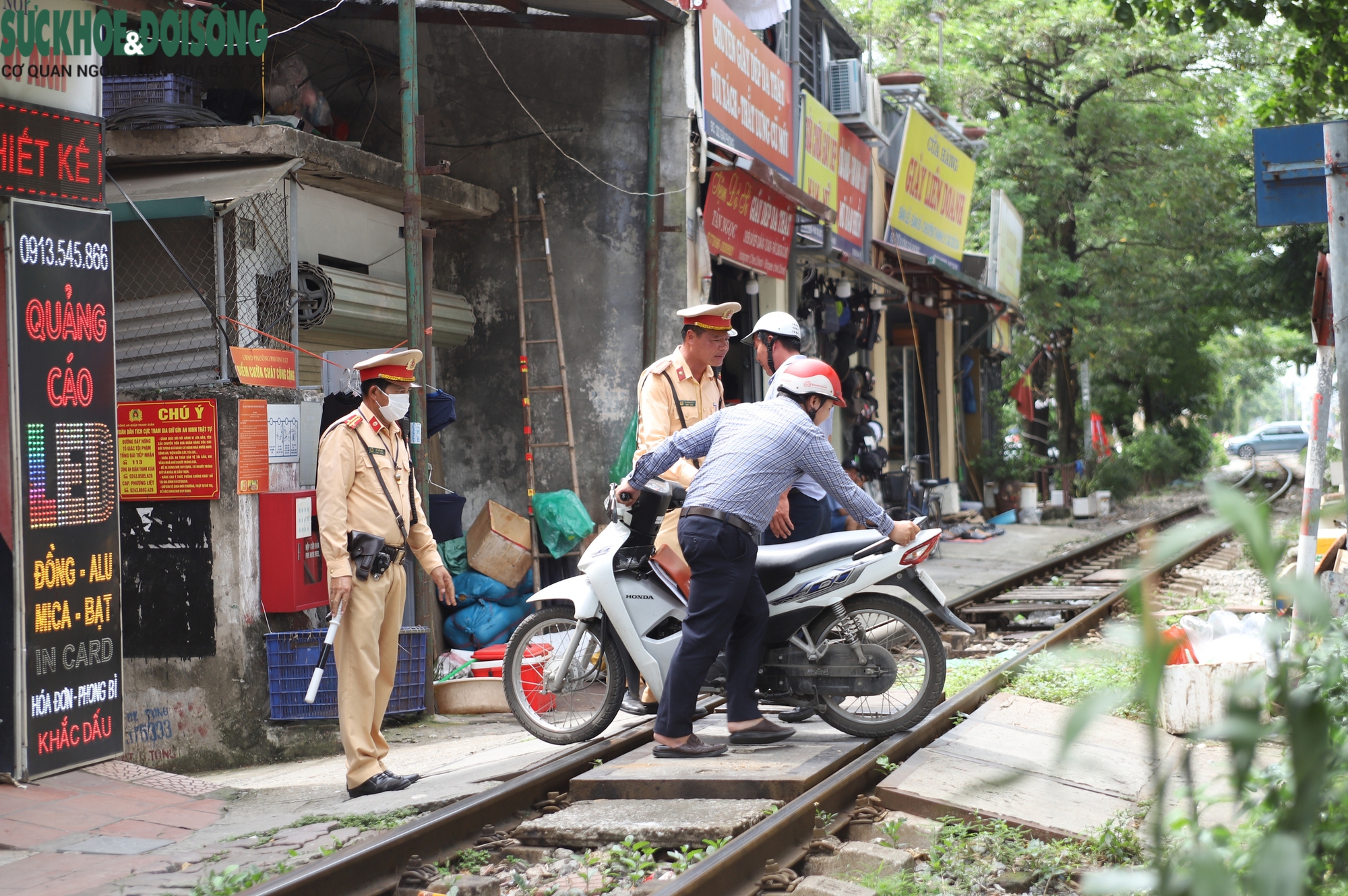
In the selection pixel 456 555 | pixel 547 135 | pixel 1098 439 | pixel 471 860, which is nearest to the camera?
pixel 471 860

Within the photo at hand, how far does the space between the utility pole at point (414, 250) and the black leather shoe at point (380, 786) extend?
2.23 metres

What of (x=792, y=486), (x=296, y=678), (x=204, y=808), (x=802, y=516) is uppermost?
(x=792, y=486)

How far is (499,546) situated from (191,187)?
3.34 metres

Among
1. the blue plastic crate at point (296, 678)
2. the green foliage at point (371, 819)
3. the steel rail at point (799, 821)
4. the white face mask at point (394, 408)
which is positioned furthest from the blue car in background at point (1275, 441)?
the green foliage at point (371, 819)

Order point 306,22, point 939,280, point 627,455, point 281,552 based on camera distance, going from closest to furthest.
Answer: point 281,552 < point 306,22 < point 627,455 < point 939,280

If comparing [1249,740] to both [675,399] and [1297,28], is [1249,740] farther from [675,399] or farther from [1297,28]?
[1297,28]

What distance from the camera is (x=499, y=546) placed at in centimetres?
947

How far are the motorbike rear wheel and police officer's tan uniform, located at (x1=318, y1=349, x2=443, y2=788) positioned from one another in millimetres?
1995

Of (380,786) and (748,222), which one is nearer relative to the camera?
(380,786)

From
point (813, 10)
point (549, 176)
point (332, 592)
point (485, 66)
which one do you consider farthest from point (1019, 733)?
point (813, 10)

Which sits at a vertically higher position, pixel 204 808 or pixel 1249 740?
pixel 1249 740

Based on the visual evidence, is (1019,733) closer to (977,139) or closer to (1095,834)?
(1095,834)

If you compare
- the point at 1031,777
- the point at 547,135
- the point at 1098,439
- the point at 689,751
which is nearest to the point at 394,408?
the point at 689,751

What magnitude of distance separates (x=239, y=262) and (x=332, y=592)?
360cm
